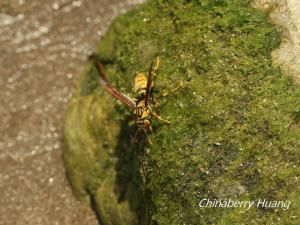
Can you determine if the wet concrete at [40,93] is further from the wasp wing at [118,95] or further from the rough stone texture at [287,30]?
the rough stone texture at [287,30]

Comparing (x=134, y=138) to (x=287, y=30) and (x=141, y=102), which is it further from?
(x=287, y=30)

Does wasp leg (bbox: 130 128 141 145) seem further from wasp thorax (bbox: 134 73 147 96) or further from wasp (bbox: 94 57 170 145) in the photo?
wasp thorax (bbox: 134 73 147 96)

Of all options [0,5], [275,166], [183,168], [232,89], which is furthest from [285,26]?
[0,5]

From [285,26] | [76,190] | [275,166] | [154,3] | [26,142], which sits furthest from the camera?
[26,142]

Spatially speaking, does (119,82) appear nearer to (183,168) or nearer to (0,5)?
(183,168)

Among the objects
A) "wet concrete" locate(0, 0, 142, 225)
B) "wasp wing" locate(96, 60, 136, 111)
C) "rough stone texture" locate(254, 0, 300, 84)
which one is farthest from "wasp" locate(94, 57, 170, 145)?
"wet concrete" locate(0, 0, 142, 225)

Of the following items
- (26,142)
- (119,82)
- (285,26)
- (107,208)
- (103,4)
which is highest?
(285,26)
